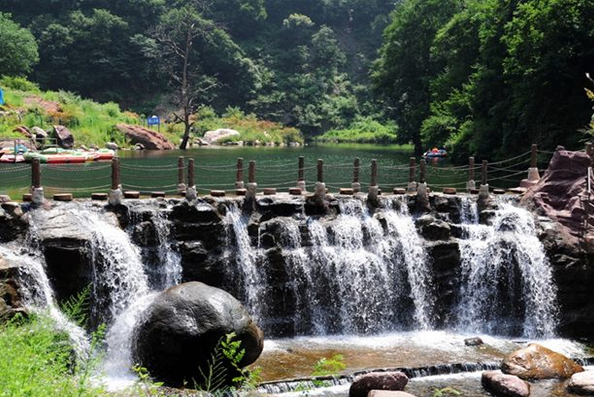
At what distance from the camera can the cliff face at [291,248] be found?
15.7 metres

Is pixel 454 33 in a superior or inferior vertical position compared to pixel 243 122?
superior

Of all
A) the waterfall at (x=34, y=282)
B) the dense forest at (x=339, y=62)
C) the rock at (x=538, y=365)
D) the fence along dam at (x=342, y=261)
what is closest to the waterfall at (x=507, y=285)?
the fence along dam at (x=342, y=261)

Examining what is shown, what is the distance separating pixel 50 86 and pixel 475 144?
44.9 meters

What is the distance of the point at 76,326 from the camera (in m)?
13.3

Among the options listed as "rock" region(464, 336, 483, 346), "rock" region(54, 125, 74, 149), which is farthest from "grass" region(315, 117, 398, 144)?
"rock" region(464, 336, 483, 346)

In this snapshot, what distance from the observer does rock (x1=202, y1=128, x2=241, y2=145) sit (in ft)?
195

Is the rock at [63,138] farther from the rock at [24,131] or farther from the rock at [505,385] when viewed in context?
the rock at [505,385]

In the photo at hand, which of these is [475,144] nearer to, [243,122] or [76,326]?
[76,326]

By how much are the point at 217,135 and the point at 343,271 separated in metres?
44.8

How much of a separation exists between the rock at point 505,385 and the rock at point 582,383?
0.80 metres

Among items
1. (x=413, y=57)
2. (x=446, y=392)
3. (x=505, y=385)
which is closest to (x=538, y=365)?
(x=505, y=385)

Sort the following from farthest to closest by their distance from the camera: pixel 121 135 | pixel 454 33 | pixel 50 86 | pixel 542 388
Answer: pixel 50 86
pixel 121 135
pixel 454 33
pixel 542 388

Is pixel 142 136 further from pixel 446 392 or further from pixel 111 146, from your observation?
pixel 446 392

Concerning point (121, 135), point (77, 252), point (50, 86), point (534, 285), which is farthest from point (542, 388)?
point (50, 86)
